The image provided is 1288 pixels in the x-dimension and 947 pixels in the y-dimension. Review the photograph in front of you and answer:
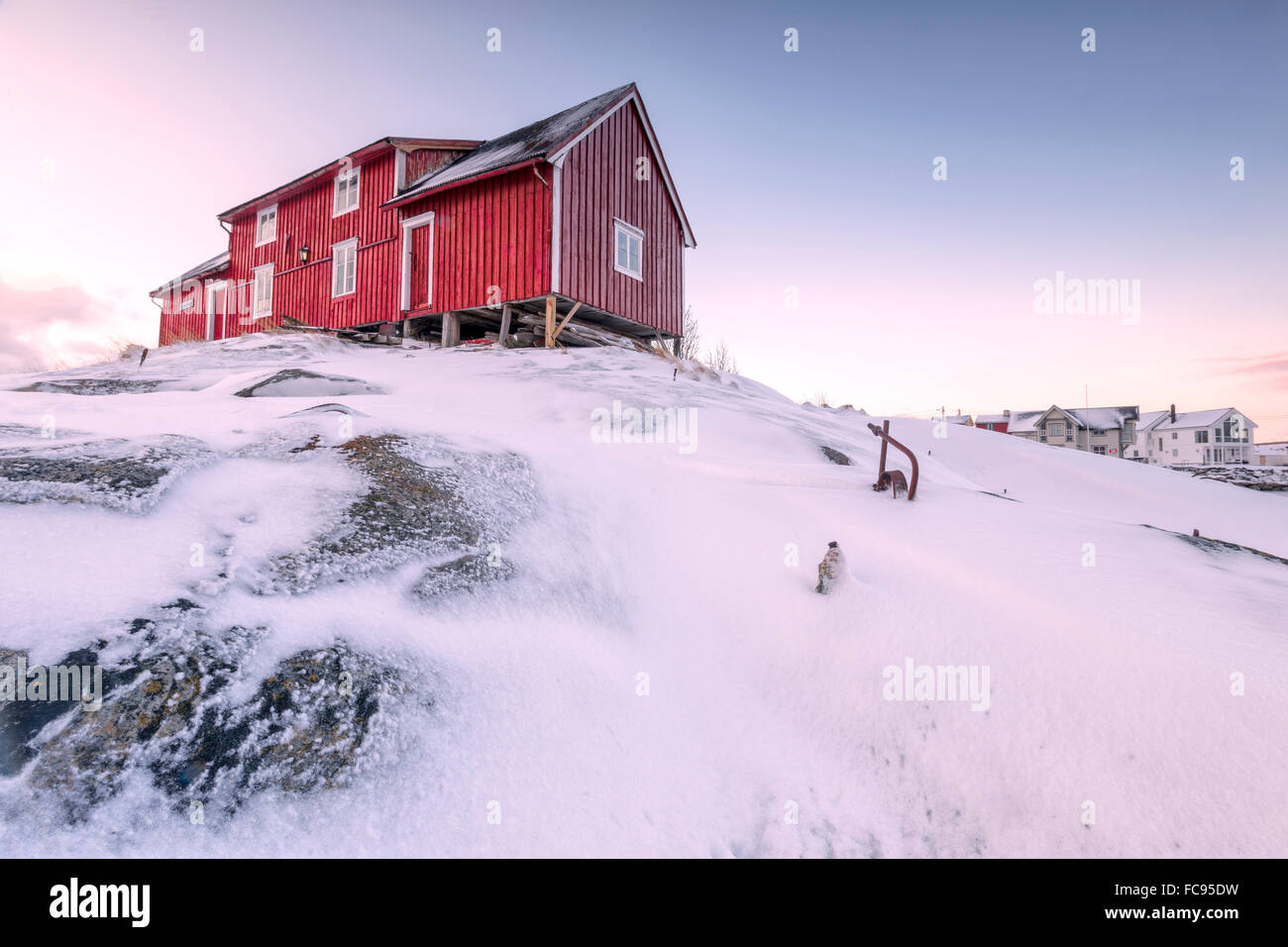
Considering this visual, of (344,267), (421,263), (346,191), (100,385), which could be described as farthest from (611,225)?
(100,385)

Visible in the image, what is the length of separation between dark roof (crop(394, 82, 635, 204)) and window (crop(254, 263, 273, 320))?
653cm

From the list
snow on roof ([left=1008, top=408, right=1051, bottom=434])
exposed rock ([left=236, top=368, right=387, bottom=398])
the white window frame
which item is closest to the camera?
exposed rock ([left=236, top=368, right=387, bottom=398])

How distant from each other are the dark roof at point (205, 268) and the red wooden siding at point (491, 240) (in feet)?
36.6

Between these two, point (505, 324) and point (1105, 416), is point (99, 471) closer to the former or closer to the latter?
point (505, 324)

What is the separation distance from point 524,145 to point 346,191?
5883mm

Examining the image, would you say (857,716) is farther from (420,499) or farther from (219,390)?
(219,390)

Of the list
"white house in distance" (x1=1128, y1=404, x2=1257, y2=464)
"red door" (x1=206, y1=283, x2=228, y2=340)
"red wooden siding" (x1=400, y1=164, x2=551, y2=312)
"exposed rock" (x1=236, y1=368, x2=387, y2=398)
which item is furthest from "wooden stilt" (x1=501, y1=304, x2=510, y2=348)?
"white house in distance" (x1=1128, y1=404, x2=1257, y2=464)

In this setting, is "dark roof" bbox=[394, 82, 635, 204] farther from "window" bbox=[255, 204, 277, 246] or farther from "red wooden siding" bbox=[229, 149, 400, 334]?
"window" bbox=[255, 204, 277, 246]

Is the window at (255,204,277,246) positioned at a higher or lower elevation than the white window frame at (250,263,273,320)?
higher

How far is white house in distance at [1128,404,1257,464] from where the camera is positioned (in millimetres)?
51594

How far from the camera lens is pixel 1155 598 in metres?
2.77

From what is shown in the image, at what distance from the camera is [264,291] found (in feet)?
61.4
